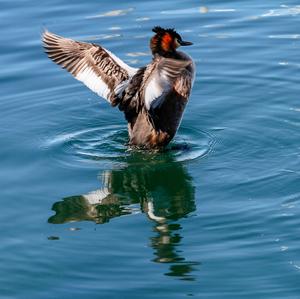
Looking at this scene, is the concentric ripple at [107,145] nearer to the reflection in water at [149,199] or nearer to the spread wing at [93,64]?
the reflection in water at [149,199]

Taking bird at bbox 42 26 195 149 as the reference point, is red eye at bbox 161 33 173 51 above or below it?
above

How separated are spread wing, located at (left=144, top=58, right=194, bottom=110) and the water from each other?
65 cm

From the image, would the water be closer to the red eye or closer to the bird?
the bird

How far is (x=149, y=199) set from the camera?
29.2ft

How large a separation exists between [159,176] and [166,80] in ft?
3.38

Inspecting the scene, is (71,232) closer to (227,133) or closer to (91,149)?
(91,149)

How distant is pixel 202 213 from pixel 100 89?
2.54 m

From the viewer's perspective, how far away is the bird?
31.4ft

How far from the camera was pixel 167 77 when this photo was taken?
894cm

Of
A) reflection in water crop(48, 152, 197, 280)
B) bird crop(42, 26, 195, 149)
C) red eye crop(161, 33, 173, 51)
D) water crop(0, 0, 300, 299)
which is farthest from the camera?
red eye crop(161, 33, 173, 51)

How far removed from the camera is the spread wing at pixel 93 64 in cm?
1018

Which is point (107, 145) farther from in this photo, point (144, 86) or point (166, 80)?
point (166, 80)

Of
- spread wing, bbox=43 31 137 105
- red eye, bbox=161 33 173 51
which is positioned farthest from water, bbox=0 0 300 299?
red eye, bbox=161 33 173 51

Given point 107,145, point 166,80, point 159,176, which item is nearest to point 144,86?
point 166,80
